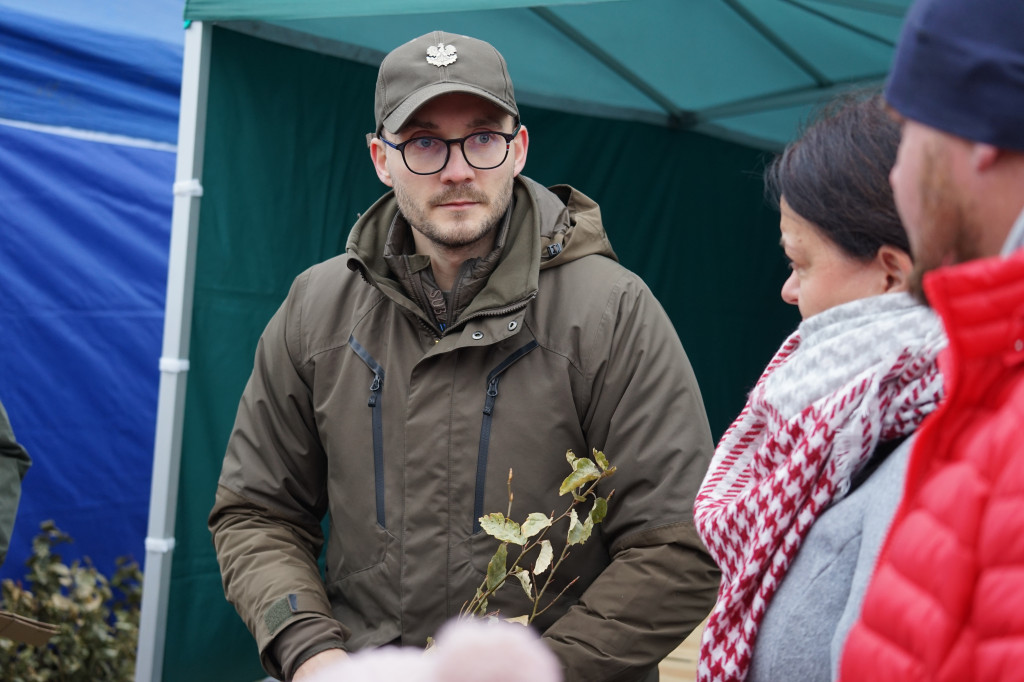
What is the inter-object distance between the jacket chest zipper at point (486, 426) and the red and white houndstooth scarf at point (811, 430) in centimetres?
67

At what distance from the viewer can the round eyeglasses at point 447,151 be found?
2.23 meters

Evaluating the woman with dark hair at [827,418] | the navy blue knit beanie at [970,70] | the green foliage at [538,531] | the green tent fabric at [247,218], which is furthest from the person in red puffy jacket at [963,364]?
the green tent fabric at [247,218]

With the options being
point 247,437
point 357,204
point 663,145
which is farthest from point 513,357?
point 663,145

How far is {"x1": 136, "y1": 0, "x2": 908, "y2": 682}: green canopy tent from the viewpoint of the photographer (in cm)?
343

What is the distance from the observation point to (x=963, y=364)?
3.24 ft

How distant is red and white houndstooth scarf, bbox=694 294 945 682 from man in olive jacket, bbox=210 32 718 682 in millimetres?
528

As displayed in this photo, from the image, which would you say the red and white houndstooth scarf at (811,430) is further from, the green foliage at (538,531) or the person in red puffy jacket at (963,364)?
the green foliage at (538,531)

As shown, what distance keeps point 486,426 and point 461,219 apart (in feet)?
1.36

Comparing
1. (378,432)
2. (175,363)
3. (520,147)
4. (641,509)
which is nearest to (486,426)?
(378,432)

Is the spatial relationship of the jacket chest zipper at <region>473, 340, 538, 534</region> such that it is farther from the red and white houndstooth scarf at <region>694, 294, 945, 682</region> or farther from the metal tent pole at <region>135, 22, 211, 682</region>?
the metal tent pole at <region>135, 22, 211, 682</region>

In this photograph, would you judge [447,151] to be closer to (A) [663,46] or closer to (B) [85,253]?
(A) [663,46]

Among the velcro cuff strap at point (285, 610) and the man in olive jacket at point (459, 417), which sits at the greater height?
the man in olive jacket at point (459, 417)

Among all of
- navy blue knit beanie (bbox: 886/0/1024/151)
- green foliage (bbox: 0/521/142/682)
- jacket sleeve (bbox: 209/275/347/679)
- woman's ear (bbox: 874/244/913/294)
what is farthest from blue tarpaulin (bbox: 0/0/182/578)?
navy blue knit beanie (bbox: 886/0/1024/151)

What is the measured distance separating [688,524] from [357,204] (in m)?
2.35
